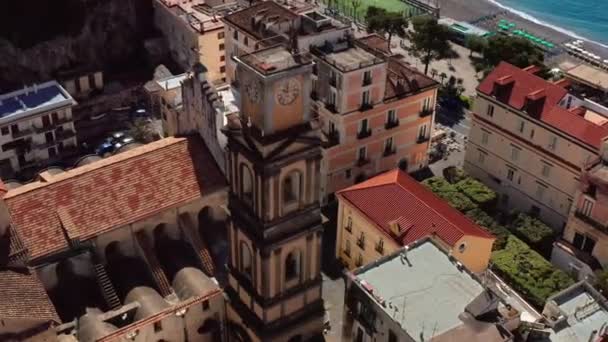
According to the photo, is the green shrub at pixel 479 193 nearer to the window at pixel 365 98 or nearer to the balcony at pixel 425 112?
the balcony at pixel 425 112

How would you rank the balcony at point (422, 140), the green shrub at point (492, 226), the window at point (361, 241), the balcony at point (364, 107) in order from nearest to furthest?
the window at point (361, 241) → the green shrub at point (492, 226) → the balcony at point (364, 107) → the balcony at point (422, 140)

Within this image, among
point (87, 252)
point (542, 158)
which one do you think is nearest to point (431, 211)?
point (542, 158)

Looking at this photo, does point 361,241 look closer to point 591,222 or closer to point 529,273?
point 529,273

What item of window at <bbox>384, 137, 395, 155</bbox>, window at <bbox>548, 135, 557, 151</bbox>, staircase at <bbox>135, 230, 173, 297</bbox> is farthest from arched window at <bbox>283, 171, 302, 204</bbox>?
window at <bbox>548, 135, 557, 151</bbox>

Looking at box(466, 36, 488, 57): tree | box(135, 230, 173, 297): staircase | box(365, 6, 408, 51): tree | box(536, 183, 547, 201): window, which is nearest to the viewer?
box(135, 230, 173, 297): staircase

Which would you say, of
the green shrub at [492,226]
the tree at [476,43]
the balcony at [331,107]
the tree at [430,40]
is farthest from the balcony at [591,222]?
the tree at [476,43]

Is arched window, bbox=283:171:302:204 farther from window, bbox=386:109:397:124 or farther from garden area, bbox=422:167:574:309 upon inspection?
window, bbox=386:109:397:124

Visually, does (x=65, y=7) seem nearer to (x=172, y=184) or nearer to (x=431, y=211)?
(x=172, y=184)
